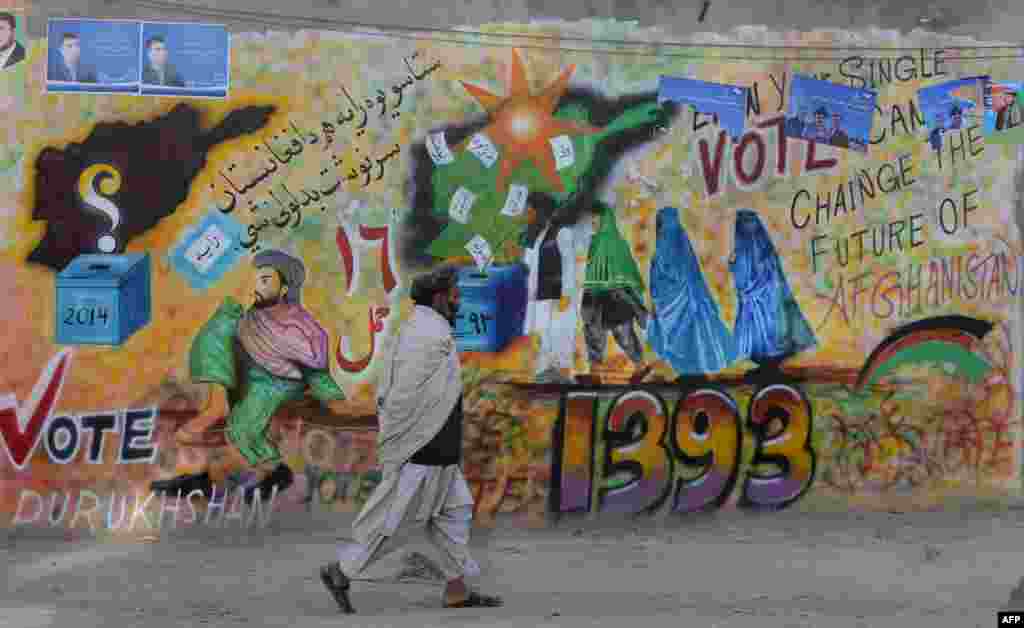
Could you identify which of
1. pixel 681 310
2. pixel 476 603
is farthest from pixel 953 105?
pixel 476 603

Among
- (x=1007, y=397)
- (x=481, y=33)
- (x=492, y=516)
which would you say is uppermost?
(x=481, y=33)

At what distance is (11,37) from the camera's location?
772 cm

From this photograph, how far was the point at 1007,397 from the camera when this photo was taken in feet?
28.1

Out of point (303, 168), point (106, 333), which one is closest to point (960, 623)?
point (303, 168)

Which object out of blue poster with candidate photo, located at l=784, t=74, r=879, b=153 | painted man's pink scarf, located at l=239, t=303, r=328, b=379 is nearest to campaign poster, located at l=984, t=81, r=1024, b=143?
blue poster with candidate photo, located at l=784, t=74, r=879, b=153

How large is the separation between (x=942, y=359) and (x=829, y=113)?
1.64 m

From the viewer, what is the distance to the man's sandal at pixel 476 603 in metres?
6.65

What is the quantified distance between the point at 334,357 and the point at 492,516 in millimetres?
1295

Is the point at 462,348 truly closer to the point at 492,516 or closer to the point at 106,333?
the point at 492,516

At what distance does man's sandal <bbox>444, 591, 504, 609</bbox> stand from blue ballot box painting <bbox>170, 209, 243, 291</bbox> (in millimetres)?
2423

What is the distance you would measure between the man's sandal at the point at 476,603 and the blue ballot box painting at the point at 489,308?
1.79 meters

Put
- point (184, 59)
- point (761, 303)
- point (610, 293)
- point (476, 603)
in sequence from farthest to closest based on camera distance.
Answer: point (761, 303) → point (610, 293) → point (184, 59) → point (476, 603)

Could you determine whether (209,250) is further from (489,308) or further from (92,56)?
(489,308)

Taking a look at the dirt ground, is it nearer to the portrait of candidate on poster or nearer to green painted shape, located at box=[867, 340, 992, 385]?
green painted shape, located at box=[867, 340, 992, 385]
